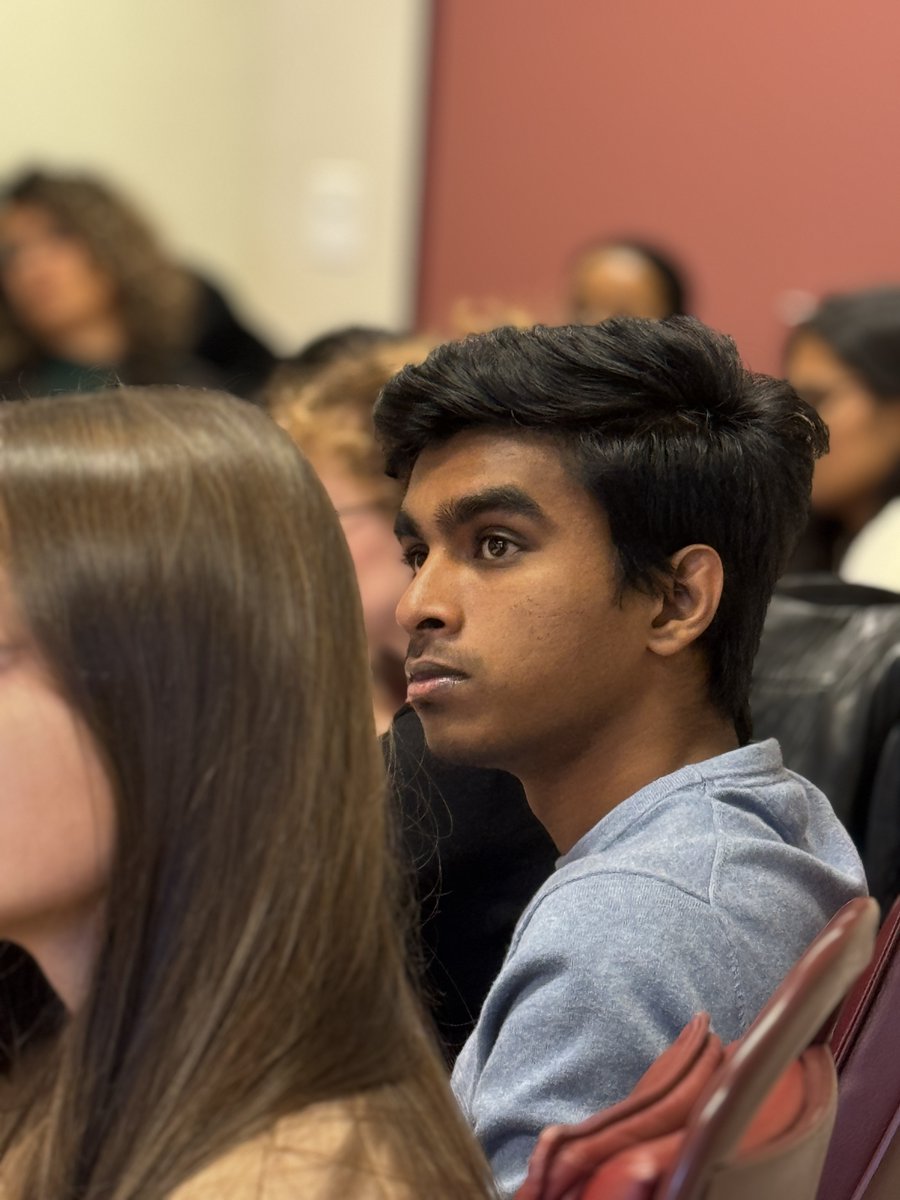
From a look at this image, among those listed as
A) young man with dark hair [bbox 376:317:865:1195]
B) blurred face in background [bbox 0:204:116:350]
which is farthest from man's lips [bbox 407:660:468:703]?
blurred face in background [bbox 0:204:116:350]

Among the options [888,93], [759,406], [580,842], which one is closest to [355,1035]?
[580,842]

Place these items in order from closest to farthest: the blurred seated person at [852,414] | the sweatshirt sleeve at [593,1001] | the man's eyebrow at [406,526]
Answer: the sweatshirt sleeve at [593,1001] < the man's eyebrow at [406,526] < the blurred seated person at [852,414]

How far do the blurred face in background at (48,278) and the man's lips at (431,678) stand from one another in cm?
301

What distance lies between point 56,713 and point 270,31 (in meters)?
4.70

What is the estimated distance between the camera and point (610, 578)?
4.16ft

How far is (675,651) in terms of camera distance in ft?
4.17

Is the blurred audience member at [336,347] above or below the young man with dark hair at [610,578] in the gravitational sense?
below

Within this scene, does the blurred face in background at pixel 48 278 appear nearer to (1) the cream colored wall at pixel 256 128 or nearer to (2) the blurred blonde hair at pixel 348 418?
(1) the cream colored wall at pixel 256 128

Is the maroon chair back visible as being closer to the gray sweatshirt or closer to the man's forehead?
the gray sweatshirt

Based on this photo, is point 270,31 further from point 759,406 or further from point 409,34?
point 759,406

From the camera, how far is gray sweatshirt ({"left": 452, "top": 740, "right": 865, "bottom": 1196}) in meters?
1.03

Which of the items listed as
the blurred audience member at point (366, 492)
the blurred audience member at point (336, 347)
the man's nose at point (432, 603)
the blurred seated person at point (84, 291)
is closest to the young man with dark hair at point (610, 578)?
the man's nose at point (432, 603)

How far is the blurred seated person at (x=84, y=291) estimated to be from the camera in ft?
13.4

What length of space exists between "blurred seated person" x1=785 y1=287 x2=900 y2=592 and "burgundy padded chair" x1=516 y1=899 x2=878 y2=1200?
2.07 meters
